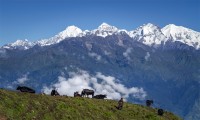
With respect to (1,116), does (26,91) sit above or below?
above

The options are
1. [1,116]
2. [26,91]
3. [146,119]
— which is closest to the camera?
[1,116]

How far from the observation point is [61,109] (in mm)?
81250

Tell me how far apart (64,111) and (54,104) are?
2.64 metres

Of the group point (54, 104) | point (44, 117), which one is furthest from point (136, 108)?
point (44, 117)

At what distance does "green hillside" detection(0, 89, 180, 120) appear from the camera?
7225 centimetres

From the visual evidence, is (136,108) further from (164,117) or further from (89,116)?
(89,116)

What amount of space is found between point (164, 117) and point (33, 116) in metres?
40.4

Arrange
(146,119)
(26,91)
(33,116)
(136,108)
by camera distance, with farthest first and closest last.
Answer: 1. (136,108)
2. (146,119)
3. (26,91)
4. (33,116)

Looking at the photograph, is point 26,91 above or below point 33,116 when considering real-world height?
above

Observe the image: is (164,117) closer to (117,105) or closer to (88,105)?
(117,105)

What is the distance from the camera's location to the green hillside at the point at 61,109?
72.2m

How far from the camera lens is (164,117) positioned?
10181 centimetres

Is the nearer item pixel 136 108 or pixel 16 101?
pixel 16 101

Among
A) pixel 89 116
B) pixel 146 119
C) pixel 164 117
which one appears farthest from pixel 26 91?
pixel 164 117
